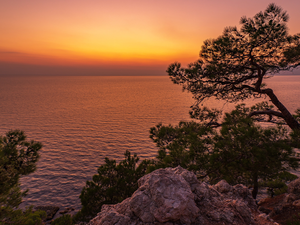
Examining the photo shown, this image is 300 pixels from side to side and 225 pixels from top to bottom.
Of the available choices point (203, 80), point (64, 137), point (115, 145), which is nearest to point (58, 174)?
point (115, 145)

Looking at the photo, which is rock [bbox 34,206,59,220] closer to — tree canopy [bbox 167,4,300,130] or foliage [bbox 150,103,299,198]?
foliage [bbox 150,103,299,198]

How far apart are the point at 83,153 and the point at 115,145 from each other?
5.76 m

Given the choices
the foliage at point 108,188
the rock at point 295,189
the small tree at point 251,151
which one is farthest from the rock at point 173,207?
the rock at point 295,189

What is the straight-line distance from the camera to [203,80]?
12.3 m

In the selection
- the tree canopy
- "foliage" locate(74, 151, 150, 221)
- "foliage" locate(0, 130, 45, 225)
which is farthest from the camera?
"foliage" locate(74, 151, 150, 221)

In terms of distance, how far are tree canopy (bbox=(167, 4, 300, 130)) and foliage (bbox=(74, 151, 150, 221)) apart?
7.13 meters

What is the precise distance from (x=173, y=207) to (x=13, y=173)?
918 centimetres

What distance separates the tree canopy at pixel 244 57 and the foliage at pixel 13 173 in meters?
10.6

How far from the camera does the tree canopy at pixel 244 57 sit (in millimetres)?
10023

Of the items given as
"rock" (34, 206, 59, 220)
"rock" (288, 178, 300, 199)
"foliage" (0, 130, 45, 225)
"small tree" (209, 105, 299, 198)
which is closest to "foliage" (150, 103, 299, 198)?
"small tree" (209, 105, 299, 198)

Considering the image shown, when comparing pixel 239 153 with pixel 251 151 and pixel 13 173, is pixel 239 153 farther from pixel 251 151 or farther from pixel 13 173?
pixel 13 173

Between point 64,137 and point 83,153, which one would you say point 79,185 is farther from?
point 64,137

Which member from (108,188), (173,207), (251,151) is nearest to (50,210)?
(108,188)

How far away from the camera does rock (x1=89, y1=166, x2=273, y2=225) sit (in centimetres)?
539
